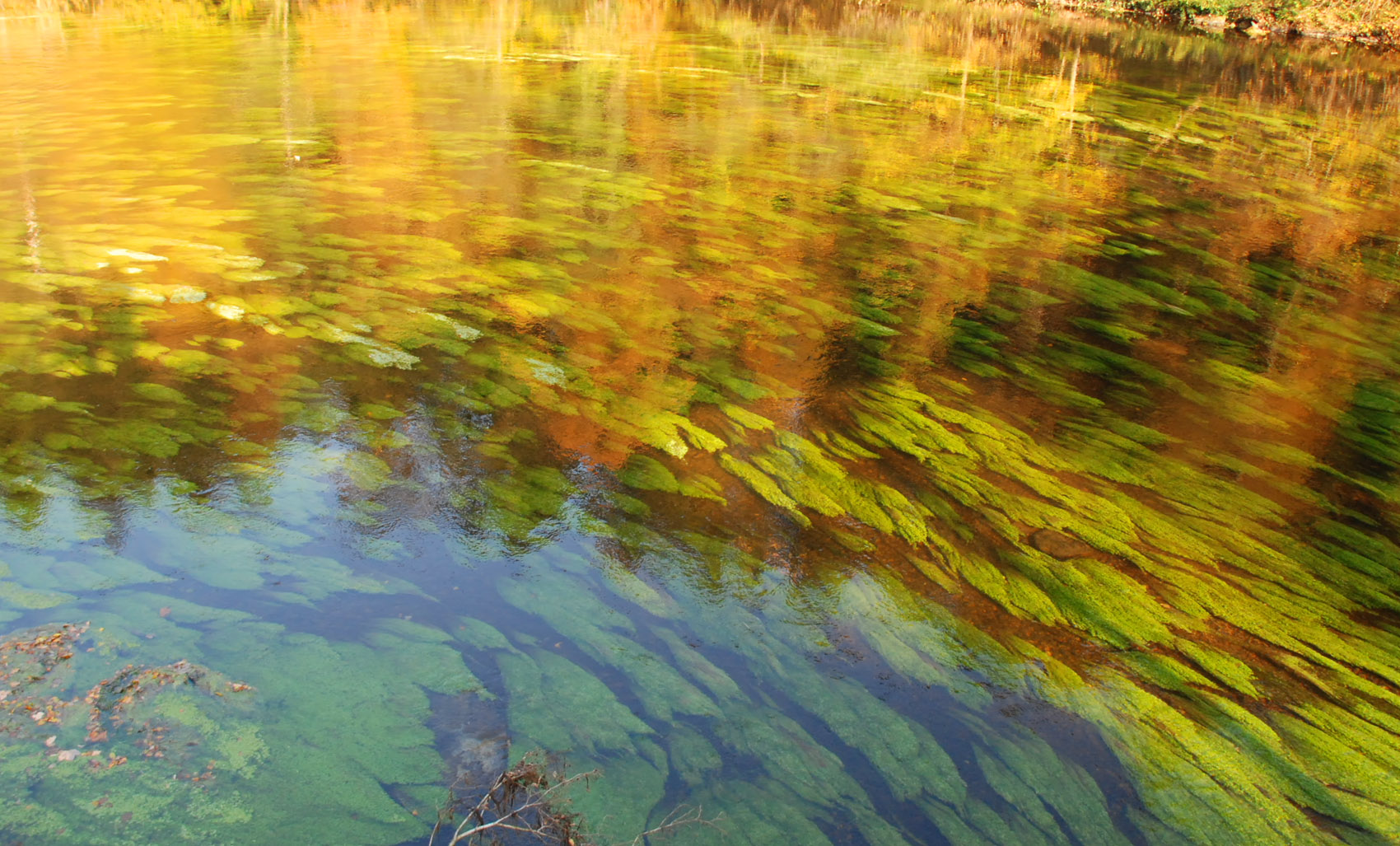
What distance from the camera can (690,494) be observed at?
3.27m

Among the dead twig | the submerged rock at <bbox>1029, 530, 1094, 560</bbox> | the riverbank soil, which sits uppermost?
the riverbank soil

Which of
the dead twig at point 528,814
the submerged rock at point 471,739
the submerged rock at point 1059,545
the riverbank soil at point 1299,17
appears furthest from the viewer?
the riverbank soil at point 1299,17

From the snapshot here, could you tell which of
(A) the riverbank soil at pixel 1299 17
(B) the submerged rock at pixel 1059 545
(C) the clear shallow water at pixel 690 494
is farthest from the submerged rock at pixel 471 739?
(A) the riverbank soil at pixel 1299 17

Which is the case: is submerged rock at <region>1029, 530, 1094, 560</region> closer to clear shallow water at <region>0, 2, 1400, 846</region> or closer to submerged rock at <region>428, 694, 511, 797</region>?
clear shallow water at <region>0, 2, 1400, 846</region>

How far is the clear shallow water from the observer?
7.22 feet

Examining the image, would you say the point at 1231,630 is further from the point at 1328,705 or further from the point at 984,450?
the point at 984,450

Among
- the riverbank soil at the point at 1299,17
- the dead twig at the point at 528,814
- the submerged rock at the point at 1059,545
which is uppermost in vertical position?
the riverbank soil at the point at 1299,17

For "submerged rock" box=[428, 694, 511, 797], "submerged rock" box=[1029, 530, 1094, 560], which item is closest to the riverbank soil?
"submerged rock" box=[1029, 530, 1094, 560]

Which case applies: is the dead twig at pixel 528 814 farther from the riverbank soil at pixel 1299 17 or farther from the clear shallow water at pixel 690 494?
the riverbank soil at pixel 1299 17

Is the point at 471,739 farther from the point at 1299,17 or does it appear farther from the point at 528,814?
the point at 1299,17

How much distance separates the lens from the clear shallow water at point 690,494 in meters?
2.20

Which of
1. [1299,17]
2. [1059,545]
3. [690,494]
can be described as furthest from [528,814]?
[1299,17]

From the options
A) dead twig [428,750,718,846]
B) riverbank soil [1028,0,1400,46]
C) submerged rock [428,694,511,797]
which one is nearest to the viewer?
dead twig [428,750,718,846]

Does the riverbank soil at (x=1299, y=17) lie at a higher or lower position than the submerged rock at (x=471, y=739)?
higher
